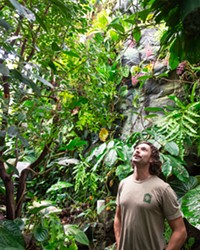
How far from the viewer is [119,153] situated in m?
2.44

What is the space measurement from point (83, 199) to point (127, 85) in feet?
4.54

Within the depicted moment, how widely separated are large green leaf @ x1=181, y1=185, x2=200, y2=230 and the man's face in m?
0.53

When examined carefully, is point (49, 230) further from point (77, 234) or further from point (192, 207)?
point (192, 207)

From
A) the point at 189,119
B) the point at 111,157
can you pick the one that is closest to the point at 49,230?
the point at 111,157

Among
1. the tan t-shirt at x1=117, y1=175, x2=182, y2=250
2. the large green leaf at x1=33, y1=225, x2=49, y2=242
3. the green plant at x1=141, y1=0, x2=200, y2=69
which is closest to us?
the green plant at x1=141, y1=0, x2=200, y2=69

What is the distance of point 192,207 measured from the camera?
200 cm

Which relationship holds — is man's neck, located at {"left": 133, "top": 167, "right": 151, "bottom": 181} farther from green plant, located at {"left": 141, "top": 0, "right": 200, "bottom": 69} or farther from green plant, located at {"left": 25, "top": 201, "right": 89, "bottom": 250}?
green plant, located at {"left": 141, "top": 0, "right": 200, "bottom": 69}

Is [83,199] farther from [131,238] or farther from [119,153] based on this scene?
[131,238]

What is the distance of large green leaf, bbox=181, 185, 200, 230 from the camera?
1887mm

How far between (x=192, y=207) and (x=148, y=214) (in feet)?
2.05

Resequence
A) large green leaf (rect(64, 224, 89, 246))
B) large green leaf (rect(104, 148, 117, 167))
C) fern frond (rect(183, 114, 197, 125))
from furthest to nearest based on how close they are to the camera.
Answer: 1. large green leaf (rect(104, 148, 117, 167))
2. fern frond (rect(183, 114, 197, 125))
3. large green leaf (rect(64, 224, 89, 246))

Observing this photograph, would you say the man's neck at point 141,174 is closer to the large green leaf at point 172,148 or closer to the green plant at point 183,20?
the large green leaf at point 172,148

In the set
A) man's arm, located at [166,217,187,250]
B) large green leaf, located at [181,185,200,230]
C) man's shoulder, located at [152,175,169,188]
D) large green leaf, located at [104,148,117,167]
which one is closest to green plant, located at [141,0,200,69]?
man's shoulder, located at [152,175,169,188]

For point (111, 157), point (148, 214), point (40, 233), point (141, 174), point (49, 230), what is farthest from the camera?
point (111, 157)
